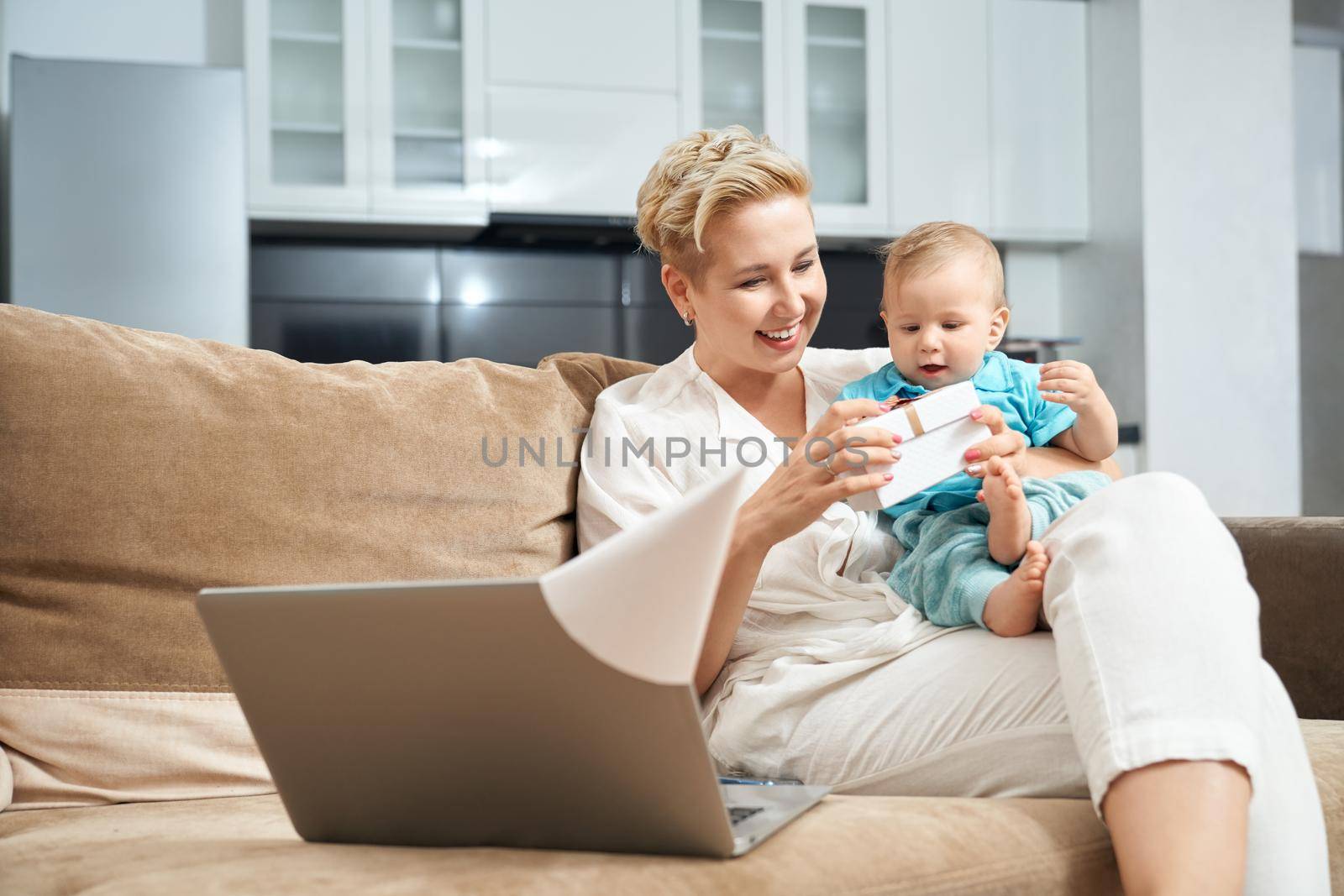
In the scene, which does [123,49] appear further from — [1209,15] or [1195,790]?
[1195,790]

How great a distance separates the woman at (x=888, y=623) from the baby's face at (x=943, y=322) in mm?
117

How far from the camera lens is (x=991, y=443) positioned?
45.6 inches

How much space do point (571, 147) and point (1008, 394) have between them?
8.18ft

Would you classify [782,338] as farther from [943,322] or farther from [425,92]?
[425,92]

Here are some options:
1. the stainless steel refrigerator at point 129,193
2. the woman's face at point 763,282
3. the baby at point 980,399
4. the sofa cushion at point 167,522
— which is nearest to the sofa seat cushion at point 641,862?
the sofa cushion at point 167,522

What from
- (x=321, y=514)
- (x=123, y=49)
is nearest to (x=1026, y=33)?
(x=123, y=49)

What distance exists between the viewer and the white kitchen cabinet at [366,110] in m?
3.45

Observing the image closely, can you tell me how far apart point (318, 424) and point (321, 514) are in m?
0.10

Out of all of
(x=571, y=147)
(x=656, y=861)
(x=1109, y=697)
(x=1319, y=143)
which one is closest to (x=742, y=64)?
(x=571, y=147)

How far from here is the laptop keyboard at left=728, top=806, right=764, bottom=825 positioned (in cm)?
92

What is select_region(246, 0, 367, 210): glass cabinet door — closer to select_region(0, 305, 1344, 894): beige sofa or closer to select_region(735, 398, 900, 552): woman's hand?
select_region(0, 305, 1344, 894): beige sofa

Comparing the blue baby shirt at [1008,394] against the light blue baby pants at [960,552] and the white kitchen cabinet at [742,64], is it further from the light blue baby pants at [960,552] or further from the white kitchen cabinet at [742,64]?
the white kitchen cabinet at [742,64]

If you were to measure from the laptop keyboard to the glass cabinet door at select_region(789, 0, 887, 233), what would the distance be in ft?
10.1

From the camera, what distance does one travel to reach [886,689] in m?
1.14
